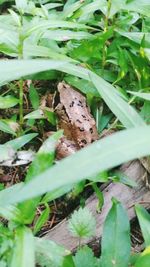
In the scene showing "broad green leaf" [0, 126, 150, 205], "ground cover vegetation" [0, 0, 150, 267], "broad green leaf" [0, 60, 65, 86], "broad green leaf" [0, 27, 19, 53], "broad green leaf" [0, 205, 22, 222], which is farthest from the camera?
"broad green leaf" [0, 27, 19, 53]

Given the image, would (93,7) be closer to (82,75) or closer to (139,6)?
(139,6)

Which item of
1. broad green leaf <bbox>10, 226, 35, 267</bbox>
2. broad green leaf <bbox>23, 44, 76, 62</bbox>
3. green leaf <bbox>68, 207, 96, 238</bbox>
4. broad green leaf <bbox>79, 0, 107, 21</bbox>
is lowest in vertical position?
green leaf <bbox>68, 207, 96, 238</bbox>

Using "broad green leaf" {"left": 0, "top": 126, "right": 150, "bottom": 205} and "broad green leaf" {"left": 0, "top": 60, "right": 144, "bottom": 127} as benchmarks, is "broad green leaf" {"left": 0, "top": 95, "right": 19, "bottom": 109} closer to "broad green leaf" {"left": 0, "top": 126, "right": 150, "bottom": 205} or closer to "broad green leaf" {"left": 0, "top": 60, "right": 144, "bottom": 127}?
"broad green leaf" {"left": 0, "top": 60, "right": 144, "bottom": 127}

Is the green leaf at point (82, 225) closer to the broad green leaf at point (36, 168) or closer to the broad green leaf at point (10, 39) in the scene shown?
the broad green leaf at point (36, 168)

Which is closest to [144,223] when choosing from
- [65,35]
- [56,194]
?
[56,194]

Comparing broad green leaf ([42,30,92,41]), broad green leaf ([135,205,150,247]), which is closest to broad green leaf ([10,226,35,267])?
broad green leaf ([135,205,150,247])

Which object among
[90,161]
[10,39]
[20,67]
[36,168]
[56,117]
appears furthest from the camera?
[56,117]

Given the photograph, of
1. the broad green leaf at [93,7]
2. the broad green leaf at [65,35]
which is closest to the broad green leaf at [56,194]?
the broad green leaf at [65,35]

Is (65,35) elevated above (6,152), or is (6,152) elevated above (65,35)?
(65,35)
